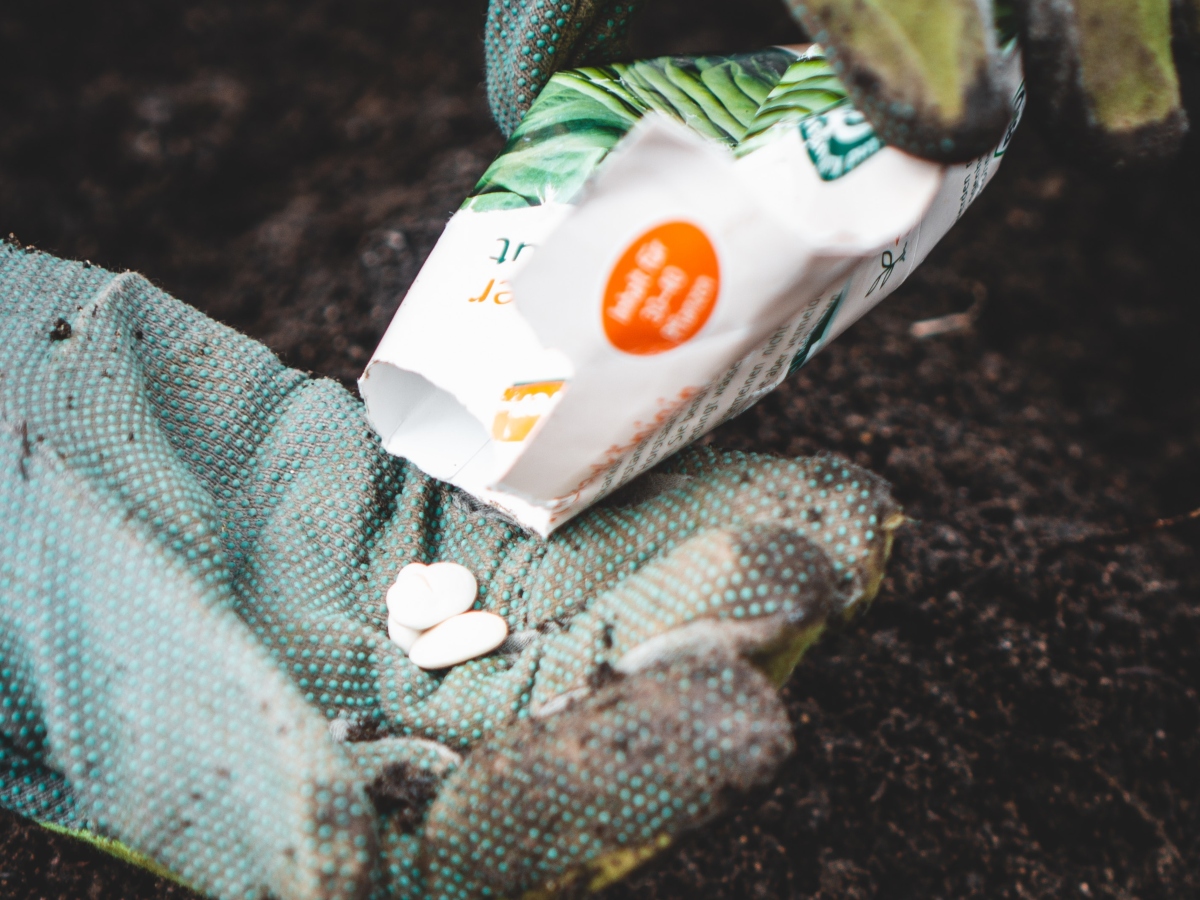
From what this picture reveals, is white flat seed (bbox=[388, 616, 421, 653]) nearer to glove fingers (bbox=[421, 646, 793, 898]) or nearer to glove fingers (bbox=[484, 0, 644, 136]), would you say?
glove fingers (bbox=[421, 646, 793, 898])

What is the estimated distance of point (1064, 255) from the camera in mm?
1721

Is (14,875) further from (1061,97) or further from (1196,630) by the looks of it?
(1196,630)

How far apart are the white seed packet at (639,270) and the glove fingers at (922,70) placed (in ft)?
0.07

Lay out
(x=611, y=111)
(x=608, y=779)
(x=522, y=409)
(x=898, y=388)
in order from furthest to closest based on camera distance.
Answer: (x=898, y=388)
(x=611, y=111)
(x=522, y=409)
(x=608, y=779)

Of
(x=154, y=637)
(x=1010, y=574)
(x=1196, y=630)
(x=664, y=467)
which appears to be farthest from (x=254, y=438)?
(x=1196, y=630)

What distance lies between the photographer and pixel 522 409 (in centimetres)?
66

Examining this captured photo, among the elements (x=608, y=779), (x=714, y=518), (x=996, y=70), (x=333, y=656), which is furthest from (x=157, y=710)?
(x=996, y=70)

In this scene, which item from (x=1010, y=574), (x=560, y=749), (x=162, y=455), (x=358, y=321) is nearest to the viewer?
(x=560, y=749)

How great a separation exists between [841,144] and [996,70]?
0.13 metres

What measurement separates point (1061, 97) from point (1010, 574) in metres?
0.75

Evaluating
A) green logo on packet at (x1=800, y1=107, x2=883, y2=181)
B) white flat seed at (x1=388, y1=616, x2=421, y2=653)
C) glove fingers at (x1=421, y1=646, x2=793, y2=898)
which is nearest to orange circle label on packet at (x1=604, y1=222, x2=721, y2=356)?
green logo on packet at (x1=800, y1=107, x2=883, y2=181)

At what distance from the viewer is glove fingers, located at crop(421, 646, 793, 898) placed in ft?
1.66

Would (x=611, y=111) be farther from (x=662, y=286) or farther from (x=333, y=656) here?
(x=333, y=656)

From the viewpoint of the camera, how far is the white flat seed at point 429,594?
0.72 m
